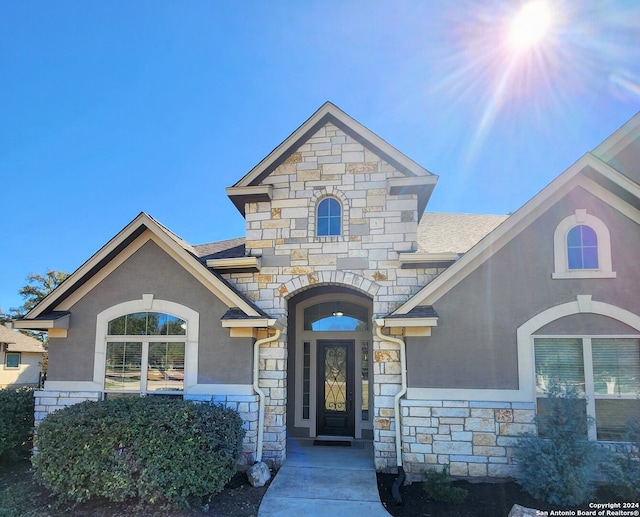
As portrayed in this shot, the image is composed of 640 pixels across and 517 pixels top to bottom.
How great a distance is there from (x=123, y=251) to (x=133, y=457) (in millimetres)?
4066

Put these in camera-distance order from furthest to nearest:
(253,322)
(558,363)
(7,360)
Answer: (7,360), (253,322), (558,363)

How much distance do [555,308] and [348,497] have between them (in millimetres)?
4607

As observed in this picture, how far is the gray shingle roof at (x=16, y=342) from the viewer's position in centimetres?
2708

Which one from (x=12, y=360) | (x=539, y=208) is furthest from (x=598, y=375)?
(x=12, y=360)

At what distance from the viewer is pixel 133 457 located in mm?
6281

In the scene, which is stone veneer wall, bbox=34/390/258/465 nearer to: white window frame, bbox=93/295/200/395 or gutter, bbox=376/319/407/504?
white window frame, bbox=93/295/200/395

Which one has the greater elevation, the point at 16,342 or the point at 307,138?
the point at 307,138

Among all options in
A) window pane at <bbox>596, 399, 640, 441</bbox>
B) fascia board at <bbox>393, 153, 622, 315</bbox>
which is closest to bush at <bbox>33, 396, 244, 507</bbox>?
fascia board at <bbox>393, 153, 622, 315</bbox>

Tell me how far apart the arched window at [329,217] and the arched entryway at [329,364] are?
79.0 inches

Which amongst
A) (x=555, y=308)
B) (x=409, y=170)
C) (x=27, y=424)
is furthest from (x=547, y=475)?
(x=27, y=424)

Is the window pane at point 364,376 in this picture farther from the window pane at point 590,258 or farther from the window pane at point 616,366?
the window pane at point 590,258

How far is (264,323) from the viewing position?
25.6 feet

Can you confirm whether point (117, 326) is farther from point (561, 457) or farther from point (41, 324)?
point (561, 457)

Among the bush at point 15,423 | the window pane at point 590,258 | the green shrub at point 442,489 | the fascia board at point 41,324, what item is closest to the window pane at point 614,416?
the window pane at point 590,258
